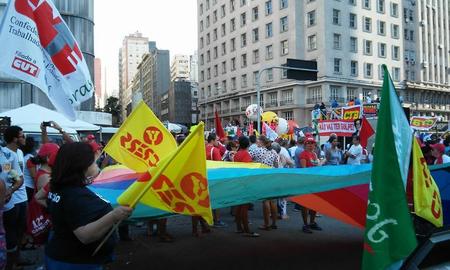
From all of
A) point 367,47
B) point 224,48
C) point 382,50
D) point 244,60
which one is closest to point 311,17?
point 367,47

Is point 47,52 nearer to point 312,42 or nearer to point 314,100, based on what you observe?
point 314,100

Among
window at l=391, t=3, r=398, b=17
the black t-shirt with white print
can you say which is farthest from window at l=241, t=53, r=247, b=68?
the black t-shirt with white print

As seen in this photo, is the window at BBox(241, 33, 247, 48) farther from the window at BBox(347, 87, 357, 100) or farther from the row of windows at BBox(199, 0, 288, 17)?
the window at BBox(347, 87, 357, 100)

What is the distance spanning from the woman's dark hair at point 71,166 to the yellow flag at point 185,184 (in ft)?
2.04

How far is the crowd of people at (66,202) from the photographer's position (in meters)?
2.79

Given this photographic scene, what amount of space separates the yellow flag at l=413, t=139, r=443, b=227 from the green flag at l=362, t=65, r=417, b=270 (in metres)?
0.67

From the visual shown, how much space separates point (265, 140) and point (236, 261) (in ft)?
11.2

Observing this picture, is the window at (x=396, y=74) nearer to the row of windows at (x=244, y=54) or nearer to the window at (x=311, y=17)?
the window at (x=311, y=17)

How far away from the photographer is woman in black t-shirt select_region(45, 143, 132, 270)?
274 centimetres

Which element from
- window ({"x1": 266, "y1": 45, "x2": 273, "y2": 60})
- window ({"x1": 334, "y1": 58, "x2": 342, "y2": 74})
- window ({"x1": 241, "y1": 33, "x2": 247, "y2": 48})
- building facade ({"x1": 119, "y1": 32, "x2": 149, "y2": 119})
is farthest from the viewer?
building facade ({"x1": 119, "y1": 32, "x2": 149, "y2": 119})

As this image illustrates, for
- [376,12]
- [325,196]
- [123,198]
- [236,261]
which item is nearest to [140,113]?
[236,261]

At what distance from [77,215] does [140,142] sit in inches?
140

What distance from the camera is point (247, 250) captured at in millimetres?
7355

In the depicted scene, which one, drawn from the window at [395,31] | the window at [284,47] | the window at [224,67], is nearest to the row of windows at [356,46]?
the window at [395,31]
